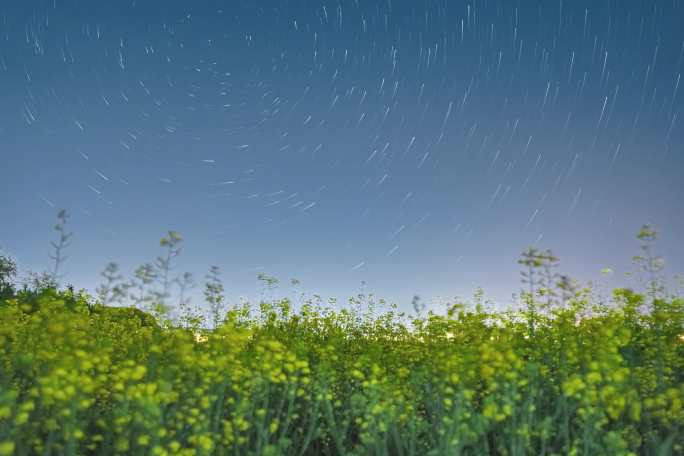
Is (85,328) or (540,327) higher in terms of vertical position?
(540,327)

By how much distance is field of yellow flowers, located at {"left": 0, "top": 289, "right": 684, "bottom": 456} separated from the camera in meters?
4.91

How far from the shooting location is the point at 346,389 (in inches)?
351

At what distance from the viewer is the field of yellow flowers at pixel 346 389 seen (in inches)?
193

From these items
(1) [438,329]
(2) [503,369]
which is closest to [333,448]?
(1) [438,329]

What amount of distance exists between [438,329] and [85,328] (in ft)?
15.9

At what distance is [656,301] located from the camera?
6691 millimetres

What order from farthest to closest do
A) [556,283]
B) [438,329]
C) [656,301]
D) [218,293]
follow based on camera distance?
[218,293]
[438,329]
[556,283]
[656,301]

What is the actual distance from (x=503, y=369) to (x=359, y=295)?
24.8 ft

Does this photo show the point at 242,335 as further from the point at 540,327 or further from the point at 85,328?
the point at 540,327

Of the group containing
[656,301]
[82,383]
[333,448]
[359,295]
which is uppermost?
[359,295]

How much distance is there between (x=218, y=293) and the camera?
8953 millimetres

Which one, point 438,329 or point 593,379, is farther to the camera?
point 438,329

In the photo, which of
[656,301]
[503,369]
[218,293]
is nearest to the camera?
[503,369]

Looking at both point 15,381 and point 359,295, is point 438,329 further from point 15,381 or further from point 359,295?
point 15,381
